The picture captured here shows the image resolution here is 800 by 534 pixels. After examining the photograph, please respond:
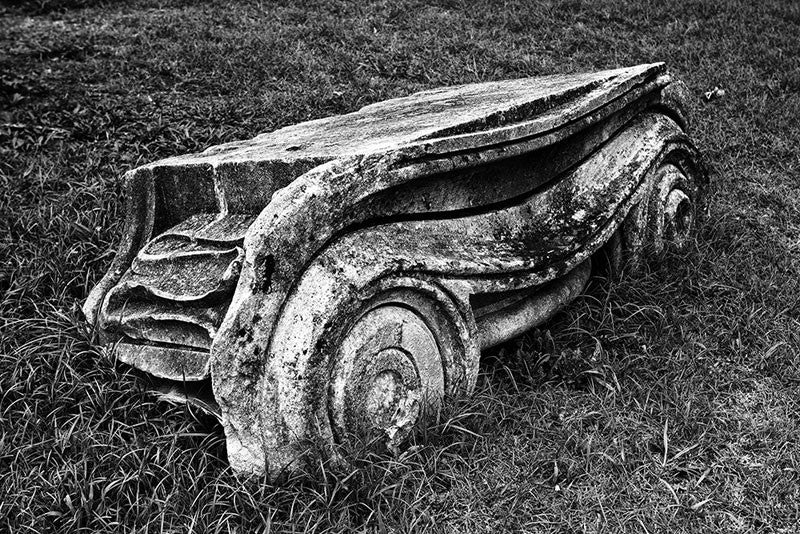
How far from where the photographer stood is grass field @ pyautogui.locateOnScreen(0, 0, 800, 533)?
2316mm

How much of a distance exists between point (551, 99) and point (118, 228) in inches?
93.9

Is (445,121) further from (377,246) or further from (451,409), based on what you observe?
(451,409)

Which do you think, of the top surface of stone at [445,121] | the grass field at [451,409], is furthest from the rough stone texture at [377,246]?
the grass field at [451,409]

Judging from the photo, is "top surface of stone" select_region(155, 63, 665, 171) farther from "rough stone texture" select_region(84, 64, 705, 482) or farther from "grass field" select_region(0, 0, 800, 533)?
"grass field" select_region(0, 0, 800, 533)

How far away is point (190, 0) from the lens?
7.33 m

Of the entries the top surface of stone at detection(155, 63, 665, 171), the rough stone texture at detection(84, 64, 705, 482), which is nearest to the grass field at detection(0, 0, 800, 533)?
the rough stone texture at detection(84, 64, 705, 482)

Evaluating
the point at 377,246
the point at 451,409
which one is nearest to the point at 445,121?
the point at 377,246

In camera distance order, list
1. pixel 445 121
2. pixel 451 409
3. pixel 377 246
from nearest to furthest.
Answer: pixel 377 246
pixel 451 409
pixel 445 121

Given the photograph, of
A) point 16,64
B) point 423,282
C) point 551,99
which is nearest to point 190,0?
point 16,64

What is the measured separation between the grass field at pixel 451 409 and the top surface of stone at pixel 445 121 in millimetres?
877

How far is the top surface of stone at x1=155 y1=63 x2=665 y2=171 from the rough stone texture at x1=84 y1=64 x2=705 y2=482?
0.01 m

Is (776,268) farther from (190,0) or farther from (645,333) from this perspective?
(190,0)

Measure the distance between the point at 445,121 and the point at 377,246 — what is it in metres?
0.73

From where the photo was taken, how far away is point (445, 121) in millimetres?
2842
